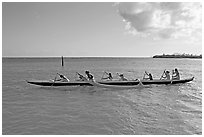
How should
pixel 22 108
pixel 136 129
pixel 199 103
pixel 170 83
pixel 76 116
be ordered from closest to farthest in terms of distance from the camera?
pixel 136 129
pixel 76 116
pixel 22 108
pixel 199 103
pixel 170 83

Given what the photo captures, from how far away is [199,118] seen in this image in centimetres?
770

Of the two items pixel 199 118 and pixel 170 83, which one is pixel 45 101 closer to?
pixel 199 118

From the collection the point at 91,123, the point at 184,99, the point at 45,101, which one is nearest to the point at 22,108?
the point at 45,101

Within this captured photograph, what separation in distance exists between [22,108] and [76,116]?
2.75m

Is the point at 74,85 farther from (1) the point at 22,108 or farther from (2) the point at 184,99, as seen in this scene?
(2) the point at 184,99

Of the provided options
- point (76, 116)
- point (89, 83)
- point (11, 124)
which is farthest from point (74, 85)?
point (11, 124)

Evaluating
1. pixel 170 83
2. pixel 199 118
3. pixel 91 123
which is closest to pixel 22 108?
pixel 91 123

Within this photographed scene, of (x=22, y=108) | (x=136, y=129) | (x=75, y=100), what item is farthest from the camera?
(x=75, y=100)

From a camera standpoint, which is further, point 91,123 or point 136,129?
point 91,123

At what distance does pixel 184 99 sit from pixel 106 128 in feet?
19.2

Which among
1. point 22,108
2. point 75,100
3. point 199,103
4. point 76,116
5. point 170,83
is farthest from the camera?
point 170,83

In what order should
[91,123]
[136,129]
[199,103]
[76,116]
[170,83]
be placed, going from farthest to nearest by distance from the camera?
[170,83] → [199,103] → [76,116] → [91,123] → [136,129]

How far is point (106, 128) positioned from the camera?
7.01 m

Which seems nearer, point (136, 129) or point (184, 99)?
point (136, 129)
